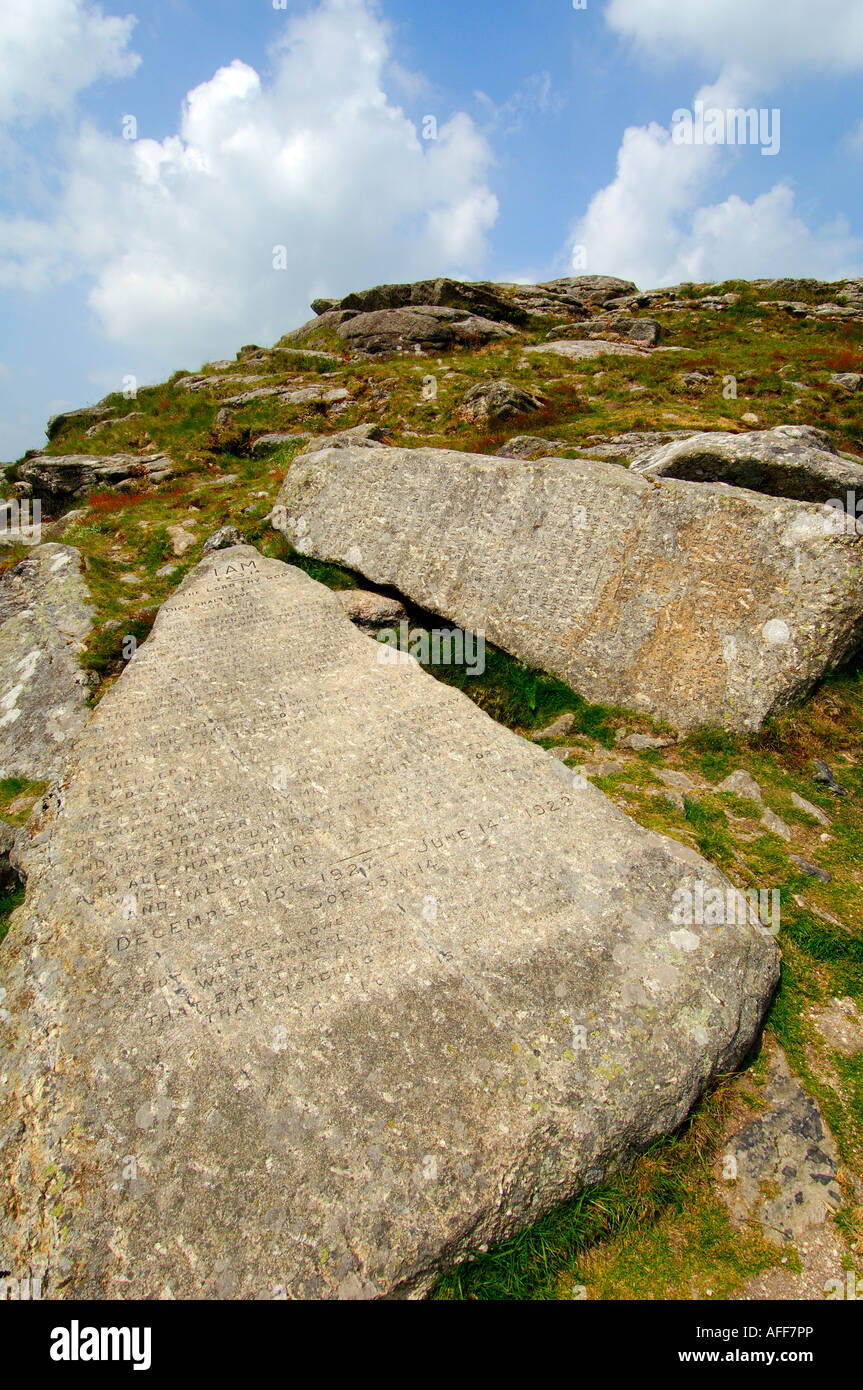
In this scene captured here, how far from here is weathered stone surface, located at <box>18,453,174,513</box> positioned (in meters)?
16.7

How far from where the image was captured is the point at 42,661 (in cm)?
912

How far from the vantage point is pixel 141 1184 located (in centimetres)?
392

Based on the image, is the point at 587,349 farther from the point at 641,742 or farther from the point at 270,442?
the point at 641,742

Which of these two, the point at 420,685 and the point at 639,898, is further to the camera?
the point at 420,685

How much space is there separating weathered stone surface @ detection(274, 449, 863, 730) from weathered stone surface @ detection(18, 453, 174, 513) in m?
8.69

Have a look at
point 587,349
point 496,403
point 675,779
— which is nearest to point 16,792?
point 675,779

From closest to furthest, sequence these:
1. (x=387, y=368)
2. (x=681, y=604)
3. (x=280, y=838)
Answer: (x=280, y=838) → (x=681, y=604) → (x=387, y=368)

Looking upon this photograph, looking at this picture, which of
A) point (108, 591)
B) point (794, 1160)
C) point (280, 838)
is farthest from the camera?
point (108, 591)

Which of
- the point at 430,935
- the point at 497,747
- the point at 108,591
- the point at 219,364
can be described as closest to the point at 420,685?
the point at 497,747

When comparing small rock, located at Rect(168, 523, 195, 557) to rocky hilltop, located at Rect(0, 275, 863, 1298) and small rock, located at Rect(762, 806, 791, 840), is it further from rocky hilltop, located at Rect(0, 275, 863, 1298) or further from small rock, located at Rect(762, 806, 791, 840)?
small rock, located at Rect(762, 806, 791, 840)

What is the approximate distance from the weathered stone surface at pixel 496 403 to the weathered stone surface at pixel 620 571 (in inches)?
304

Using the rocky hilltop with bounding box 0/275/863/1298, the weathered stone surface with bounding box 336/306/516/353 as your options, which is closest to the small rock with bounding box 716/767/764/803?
the rocky hilltop with bounding box 0/275/863/1298
